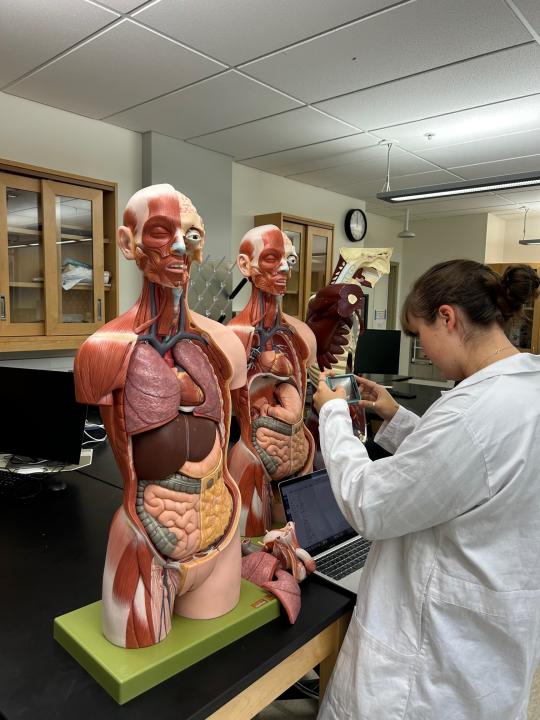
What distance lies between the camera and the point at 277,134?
12.1 feet

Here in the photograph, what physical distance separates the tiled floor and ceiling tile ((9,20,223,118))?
2.85 meters

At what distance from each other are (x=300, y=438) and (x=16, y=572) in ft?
2.77

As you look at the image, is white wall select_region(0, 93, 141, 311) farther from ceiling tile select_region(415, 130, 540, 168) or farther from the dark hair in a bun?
the dark hair in a bun

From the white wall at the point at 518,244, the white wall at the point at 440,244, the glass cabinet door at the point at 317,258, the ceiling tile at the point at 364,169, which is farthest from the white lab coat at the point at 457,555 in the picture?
the white wall at the point at 518,244

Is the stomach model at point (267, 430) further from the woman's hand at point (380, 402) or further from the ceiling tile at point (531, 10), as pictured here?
the ceiling tile at point (531, 10)

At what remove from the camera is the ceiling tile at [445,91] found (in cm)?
256

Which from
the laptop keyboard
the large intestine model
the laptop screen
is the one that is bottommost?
the laptop keyboard

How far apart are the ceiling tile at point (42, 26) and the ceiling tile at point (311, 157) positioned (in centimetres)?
198

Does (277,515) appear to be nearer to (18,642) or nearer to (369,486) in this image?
(369,486)

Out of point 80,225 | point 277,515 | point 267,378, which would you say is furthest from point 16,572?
point 80,225

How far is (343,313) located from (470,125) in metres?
2.51

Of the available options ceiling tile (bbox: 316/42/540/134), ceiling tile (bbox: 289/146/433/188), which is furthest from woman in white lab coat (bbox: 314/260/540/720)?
ceiling tile (bbox: 289/146/433/188)

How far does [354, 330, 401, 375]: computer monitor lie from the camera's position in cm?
470

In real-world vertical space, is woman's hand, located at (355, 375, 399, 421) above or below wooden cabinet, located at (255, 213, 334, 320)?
below
